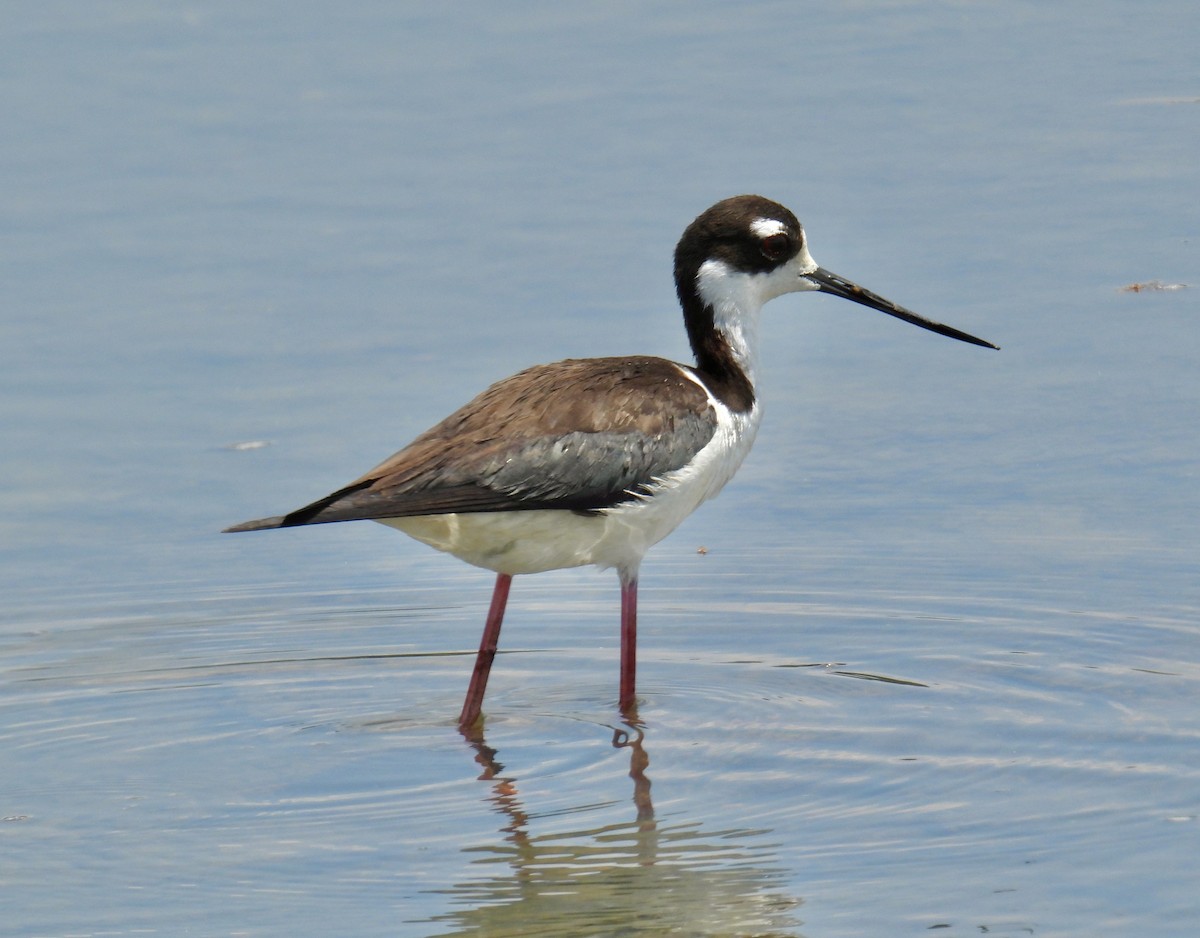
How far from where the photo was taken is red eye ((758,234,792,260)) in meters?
8.12

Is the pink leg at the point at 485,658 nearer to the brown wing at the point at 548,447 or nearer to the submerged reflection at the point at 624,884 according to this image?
the brown wing at the point at 548,447

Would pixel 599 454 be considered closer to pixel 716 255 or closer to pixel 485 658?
pixel 485 658

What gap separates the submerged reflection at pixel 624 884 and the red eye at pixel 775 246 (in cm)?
232

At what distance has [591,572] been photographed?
930 cm

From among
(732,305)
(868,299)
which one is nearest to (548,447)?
(732,305)

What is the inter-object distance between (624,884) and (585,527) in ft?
5.60

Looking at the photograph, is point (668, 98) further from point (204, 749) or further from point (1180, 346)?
point (204, 749)

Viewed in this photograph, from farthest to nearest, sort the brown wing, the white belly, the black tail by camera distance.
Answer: the white belly
the brown wing
the black tail

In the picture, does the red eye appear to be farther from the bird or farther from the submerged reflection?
the submerged reflection

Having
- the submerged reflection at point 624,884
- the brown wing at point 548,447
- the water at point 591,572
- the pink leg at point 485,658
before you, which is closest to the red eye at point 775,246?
the brown wing at point 548,447

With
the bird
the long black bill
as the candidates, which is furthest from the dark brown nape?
the long black bill

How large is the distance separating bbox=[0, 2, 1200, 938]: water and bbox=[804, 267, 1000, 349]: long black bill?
2.41 feet

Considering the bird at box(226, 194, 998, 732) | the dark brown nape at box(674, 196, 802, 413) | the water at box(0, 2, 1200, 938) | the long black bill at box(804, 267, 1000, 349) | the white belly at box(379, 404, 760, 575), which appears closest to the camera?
the water at box(0, 2, 1200, 938)

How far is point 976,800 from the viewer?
645cm
